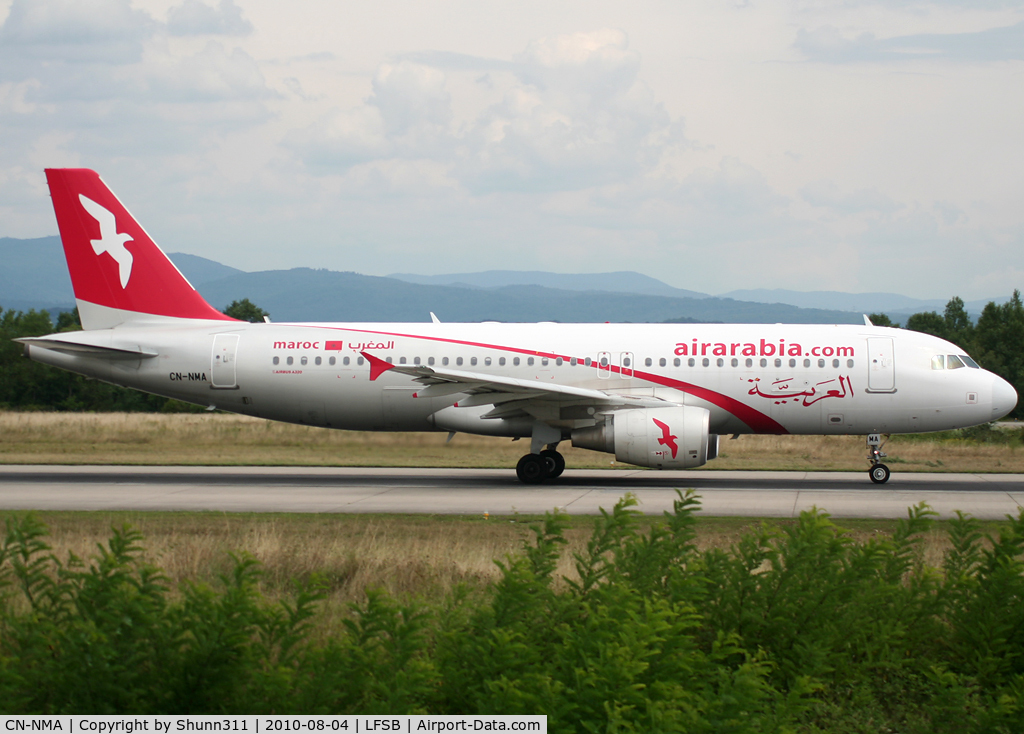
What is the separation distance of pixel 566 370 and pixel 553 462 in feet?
7.15

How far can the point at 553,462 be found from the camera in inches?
886

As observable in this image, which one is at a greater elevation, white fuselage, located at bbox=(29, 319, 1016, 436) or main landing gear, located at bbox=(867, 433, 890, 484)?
white fuselage, located at bbox=(29, 319, 1016, 436)

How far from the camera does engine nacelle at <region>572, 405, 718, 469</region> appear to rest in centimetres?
2048

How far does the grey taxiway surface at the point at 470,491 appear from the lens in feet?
58.8

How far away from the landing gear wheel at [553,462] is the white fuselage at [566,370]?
2.54 feet

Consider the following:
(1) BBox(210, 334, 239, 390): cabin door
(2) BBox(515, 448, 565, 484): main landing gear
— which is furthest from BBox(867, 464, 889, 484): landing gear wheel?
(1) BBox(210, 334, 239, 390): cabin door

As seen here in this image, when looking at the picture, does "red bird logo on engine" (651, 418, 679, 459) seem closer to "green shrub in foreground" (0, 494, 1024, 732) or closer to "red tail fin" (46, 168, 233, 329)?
"red tail fin" (46, 168, 233, 329)

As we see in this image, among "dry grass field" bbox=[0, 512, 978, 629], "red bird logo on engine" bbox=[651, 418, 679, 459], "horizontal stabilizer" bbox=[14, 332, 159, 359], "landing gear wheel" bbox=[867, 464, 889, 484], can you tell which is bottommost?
"dry grass field" bbox=[0, 512, 978, 629]

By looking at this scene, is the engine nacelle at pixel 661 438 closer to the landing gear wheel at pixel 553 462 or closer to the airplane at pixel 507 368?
the airplane at pixel 507 368

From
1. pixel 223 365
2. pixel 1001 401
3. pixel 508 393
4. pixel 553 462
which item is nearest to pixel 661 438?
pixel 553 462

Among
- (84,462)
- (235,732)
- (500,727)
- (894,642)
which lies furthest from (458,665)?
(84,462)

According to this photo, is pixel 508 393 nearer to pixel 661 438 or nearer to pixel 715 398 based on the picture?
pixel 661 438

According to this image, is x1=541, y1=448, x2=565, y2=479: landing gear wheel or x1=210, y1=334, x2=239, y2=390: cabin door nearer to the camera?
x1=541, y1=448, x2=565, y2=479: landing gear wheel

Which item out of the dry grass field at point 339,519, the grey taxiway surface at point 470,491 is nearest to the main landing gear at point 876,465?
the grey taxiway surface at point 470,491
